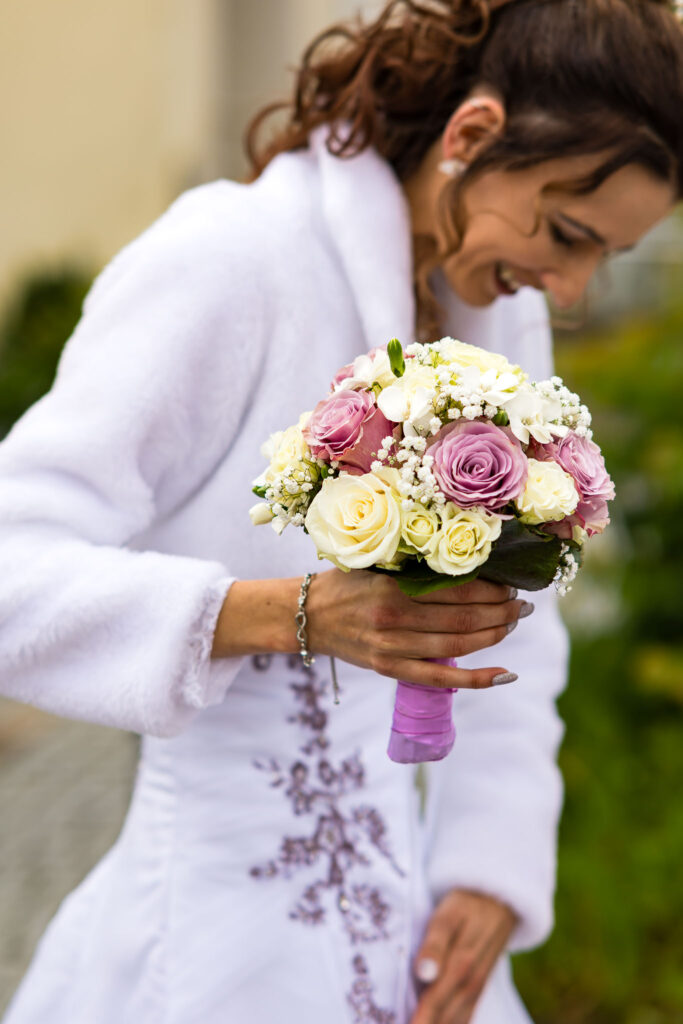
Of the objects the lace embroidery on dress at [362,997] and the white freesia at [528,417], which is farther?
the lace embroidery on dress at [362,997]

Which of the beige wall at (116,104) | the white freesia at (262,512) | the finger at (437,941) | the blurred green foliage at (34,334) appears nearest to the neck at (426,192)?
the white freesia at (262,512)

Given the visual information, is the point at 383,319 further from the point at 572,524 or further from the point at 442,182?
the point at 572,524

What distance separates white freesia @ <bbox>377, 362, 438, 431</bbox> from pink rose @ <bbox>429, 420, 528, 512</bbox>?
3 cm

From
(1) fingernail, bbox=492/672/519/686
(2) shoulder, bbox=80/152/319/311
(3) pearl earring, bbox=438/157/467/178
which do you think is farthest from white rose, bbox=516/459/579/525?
(3) pearl earring, bbox=438/157/467/178

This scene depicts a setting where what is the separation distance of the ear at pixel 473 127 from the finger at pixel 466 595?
0.72 meters

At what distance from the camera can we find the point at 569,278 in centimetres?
161

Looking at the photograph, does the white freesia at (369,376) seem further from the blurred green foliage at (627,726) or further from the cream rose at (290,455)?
the blurred green foliage at (627,726)

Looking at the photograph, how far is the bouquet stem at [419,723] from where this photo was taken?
122 centimetres

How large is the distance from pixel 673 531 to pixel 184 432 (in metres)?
2.69

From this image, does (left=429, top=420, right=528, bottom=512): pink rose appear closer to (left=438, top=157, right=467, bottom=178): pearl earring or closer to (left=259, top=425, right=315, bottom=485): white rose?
(left=259, top=425, right=315, bottom=485): white rose

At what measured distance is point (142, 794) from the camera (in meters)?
1.64

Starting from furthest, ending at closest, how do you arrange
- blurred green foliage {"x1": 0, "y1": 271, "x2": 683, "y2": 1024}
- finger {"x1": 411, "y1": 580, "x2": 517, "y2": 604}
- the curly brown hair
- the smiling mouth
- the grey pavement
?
the grey pavement < blurred green foliage {"x1": 0, "y1": 271, "x2": 683, "y2": 1024} < the smiling mouth < the curly brown hair < finger {"x1": 411, "y1": 580, "x2": 517, "y2": 604}

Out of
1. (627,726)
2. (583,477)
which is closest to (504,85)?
(583,477)

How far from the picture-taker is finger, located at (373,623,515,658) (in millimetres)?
1135
